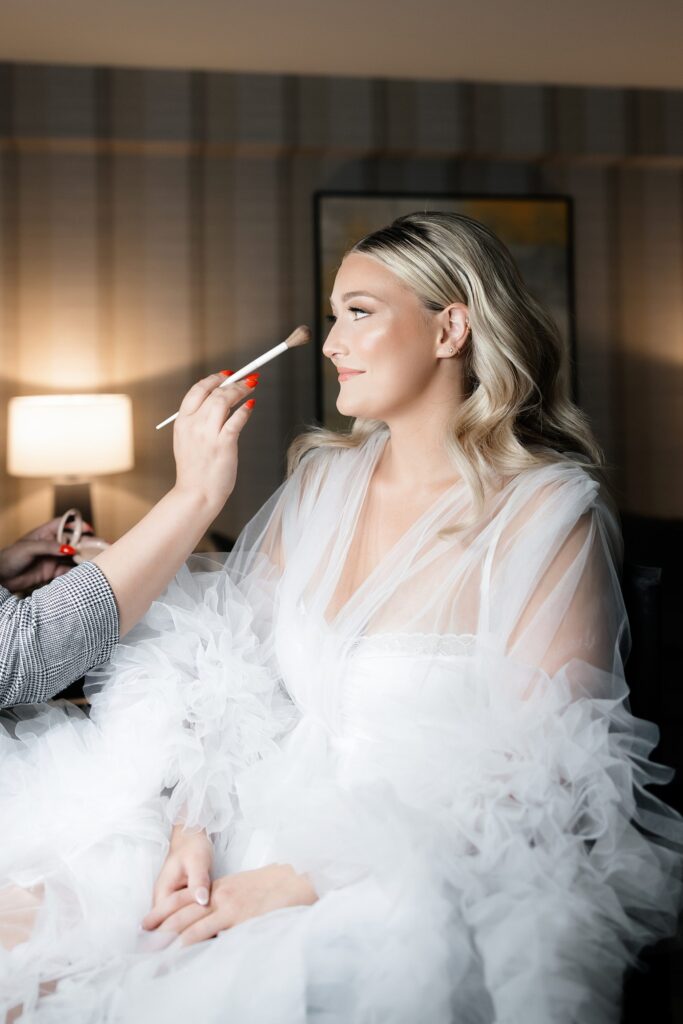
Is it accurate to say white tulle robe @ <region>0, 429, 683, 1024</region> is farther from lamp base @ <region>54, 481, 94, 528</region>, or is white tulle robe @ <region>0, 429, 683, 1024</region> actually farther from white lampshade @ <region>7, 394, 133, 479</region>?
lamp base @ <region>54, 481, 94, 528</region>

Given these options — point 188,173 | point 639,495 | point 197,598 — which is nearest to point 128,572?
point 197,598

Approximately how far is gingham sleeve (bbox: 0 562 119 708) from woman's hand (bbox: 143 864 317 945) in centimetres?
32

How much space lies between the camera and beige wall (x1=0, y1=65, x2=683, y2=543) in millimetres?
3615

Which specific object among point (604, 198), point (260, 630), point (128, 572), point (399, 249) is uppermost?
point (604, 198)

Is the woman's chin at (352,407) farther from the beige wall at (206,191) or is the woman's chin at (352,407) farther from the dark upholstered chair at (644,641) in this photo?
the beige wall at (206,191)

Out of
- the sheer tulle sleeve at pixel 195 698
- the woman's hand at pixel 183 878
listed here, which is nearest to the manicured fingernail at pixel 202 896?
the woman's hand at pixel 183 878

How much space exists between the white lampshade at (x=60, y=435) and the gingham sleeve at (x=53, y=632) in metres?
2.03

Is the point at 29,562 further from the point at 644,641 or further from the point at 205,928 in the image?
the point at 644,641

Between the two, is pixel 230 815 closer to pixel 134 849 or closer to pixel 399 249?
pixel 134 849

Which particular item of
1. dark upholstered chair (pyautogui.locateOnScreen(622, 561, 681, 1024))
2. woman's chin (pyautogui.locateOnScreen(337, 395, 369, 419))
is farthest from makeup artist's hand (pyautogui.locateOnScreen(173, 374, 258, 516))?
dark upholstered chair (pyautogui.locateOnScreen(622, 561, 681, 1024))

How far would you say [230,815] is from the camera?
1274 millimetres

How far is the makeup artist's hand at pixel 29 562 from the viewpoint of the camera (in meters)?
1.86

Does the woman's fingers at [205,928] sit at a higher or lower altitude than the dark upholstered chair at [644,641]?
lower

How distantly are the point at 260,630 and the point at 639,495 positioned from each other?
294 cm
